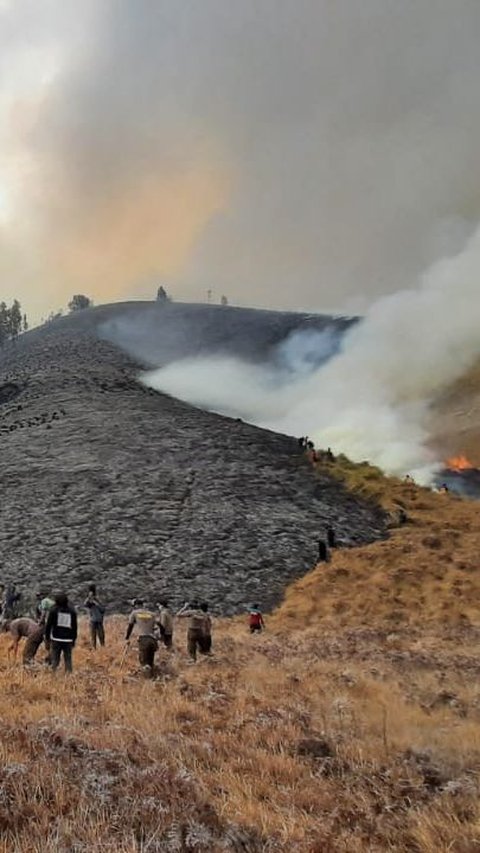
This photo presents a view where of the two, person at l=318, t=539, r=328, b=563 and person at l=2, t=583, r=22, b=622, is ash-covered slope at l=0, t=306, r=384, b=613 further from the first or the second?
person at l=2, t=583, r=22, b=622

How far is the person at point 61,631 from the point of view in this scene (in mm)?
15617

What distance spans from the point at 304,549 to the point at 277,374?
7139 cm

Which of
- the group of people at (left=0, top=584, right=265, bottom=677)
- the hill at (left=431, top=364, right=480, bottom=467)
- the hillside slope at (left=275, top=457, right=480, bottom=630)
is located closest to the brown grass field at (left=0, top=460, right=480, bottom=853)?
the group of people at (left=0, top=584, right=265, bottom=677)

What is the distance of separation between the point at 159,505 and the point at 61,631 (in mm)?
23631

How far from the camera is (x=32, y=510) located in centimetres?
3956

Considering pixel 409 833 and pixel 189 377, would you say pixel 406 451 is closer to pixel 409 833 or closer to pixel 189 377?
pixel 189 377

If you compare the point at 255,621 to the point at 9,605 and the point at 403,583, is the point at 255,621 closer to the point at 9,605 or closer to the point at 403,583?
the point at 403,583

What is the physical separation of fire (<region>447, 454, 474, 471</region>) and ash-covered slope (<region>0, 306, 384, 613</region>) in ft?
61.2

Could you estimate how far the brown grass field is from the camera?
581cm

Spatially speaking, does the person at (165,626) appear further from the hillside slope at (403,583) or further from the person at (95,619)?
the hillside slope at (403,583)

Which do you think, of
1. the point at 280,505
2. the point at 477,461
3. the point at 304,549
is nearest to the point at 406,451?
the point at 477,461

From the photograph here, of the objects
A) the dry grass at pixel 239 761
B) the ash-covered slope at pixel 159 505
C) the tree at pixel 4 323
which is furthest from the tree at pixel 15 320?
the dry grass at pixel 239 761

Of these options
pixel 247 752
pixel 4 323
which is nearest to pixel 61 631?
pixel 247 752

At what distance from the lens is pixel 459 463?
6456cm
